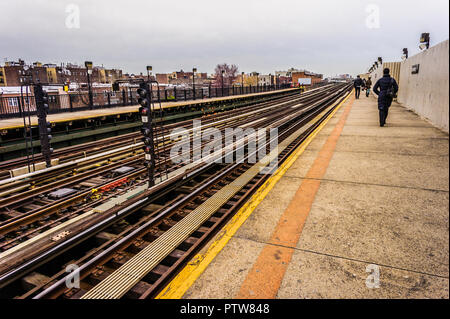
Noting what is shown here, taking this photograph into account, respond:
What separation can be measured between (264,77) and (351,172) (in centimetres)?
13671

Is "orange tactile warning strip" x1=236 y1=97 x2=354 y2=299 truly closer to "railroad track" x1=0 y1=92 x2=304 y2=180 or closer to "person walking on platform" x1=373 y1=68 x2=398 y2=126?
"person walking on platform" x1=373 y1=68 x2=398 y2=126

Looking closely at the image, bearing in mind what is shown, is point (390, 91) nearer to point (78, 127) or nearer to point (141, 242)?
point (141, 242)

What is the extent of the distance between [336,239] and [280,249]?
78 centimetres

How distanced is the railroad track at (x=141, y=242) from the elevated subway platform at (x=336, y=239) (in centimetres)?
42

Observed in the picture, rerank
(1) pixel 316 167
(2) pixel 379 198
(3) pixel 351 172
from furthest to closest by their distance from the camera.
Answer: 1. (1) pixel 316 167
2. (3) pixel 351 172
3. (2) pixel 379 198

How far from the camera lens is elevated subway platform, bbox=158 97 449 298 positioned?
3.09m

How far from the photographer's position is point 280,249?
12.6 feet

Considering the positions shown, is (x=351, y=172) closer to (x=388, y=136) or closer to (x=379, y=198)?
(x=379, y=198)

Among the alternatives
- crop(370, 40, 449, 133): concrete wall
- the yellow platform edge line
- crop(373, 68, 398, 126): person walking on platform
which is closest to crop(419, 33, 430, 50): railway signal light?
crop(370, 40, 449, 133): concrete wall

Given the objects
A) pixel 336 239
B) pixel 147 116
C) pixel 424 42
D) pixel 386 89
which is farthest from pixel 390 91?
pixel 147 116

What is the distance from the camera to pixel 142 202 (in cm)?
588

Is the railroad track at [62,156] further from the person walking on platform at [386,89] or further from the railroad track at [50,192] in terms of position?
the person walking on platform at [386,89]

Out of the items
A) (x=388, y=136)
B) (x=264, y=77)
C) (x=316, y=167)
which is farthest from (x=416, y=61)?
(x=264, y=77)

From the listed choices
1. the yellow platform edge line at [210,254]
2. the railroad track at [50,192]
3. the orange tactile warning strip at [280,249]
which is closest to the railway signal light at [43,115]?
the railroad track at [50,192]
